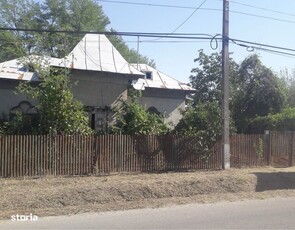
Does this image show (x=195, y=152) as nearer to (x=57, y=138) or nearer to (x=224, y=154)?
(x=224, y=154)

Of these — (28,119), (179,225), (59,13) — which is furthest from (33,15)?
(179,225)

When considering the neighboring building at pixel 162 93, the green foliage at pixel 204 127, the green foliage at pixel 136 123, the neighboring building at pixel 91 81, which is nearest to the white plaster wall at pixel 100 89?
the neighboring building at pixel 91 81

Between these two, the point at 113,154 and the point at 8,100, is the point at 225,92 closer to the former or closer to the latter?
the point at 113,154

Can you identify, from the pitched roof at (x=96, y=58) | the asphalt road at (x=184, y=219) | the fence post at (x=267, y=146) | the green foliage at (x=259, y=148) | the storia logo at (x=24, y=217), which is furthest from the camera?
the pitched roof at (x=96, y=58)

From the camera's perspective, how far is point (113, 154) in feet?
48.1

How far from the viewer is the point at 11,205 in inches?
367

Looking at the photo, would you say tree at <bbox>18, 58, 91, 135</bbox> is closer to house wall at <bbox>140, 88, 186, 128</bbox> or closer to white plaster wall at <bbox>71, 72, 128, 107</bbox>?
white plaster wall at <bbox>71, 72, 128, 107</bbox>

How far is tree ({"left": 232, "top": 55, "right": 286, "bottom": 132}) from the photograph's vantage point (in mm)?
26906

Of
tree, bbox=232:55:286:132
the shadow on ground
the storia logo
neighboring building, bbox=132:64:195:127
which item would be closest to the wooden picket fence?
the shadow on ground

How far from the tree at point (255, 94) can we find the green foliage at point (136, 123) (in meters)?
10.4

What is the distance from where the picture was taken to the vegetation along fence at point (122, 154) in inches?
527

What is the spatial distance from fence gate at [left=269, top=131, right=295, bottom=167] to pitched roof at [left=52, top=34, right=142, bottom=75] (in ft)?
22.1

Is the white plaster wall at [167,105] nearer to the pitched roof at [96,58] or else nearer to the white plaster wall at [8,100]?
the pitched roof at [96,58]

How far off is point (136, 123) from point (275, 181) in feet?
19.0
